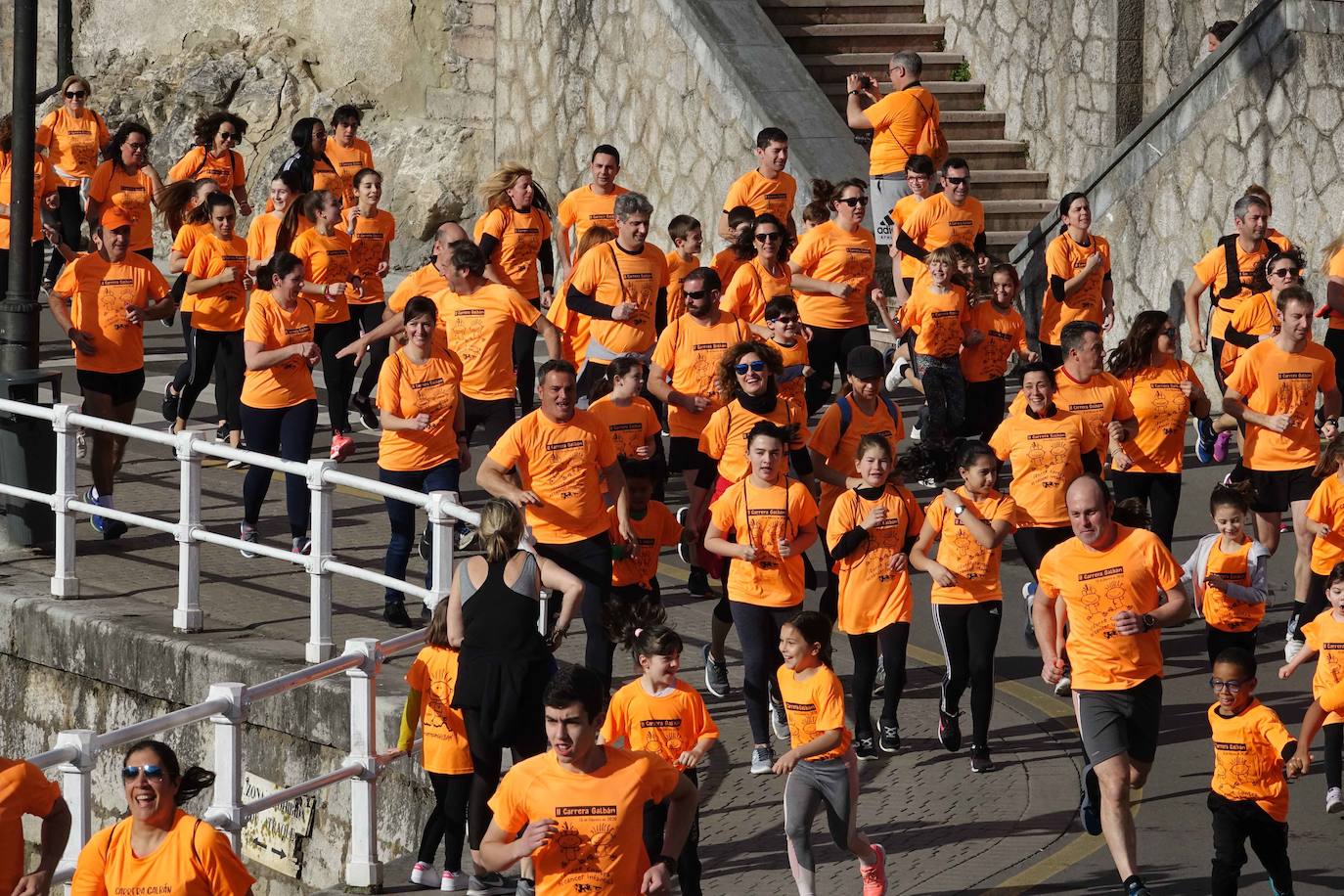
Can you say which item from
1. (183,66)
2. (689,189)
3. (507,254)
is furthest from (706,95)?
(183,66)

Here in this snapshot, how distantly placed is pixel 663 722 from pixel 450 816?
1095mm

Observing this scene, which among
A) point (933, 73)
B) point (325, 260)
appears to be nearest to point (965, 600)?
point (325, 260)

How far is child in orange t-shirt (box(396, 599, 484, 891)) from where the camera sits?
9195mm

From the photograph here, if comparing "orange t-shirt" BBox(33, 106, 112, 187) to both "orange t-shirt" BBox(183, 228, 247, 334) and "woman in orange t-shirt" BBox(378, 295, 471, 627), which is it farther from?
"woman in orange t-shirt" BBox(378, 295, 471, 627)

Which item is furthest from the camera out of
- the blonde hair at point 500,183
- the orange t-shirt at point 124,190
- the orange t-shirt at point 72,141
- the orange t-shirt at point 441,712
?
the orange t-shirt at point 72,141

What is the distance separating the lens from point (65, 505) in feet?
40.5

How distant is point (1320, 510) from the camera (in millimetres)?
11508

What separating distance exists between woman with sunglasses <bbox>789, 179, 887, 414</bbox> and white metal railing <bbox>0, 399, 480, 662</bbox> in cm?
404

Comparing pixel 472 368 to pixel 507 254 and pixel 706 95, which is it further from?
pixel 706 95

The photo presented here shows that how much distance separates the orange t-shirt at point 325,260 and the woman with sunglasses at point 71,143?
5978mm

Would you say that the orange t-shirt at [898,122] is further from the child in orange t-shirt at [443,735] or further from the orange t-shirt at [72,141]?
the child in orange t-shirt at [443,735]

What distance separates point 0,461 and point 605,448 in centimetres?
451

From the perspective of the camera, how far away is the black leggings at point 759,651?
33.7ft

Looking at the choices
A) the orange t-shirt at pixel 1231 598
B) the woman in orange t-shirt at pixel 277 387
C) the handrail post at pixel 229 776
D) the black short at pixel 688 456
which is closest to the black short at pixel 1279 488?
the orange t-shirt at pixel 1231 598
